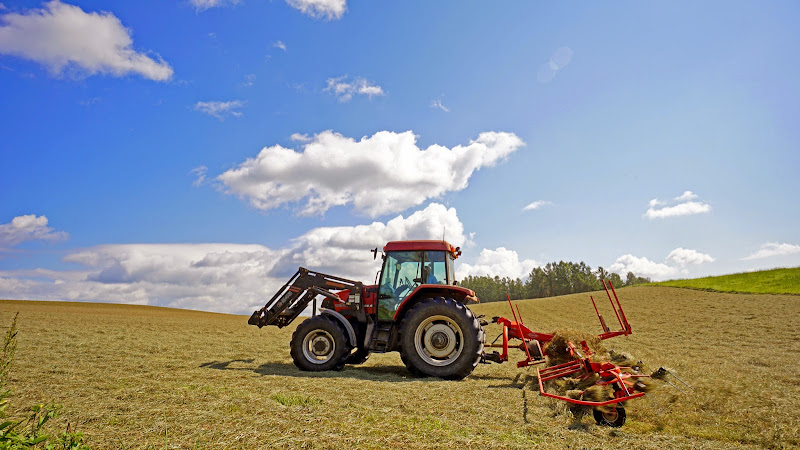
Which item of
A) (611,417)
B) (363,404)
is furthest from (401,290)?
(611,417)

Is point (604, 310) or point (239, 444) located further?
point (604, 310)

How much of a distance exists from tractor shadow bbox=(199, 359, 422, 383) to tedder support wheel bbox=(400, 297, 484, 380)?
13.4 inches

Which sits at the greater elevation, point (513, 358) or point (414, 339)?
point (414, 339)

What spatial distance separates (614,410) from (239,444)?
12.8 ft

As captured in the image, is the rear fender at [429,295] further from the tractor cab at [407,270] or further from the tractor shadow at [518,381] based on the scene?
the tractor shadow at [518,381]

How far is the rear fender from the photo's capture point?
8.30 metres

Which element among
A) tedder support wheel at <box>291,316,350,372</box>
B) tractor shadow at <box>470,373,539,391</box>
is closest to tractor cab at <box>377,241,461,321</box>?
tedder support wheel at <box>291,316,350,372</box>

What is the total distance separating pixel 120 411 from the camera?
4.72 m

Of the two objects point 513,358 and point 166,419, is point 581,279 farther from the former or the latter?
point 166,419

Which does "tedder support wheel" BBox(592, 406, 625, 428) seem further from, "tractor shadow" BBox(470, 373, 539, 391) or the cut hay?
the cut hay

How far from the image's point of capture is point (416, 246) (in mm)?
8867

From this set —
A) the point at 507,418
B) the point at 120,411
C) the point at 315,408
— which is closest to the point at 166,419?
the point at 120,411

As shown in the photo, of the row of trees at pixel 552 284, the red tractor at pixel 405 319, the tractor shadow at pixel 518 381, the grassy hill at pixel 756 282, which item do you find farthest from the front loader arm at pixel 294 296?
the row of trees at pixel 552 284

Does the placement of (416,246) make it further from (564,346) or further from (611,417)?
(611,417)
